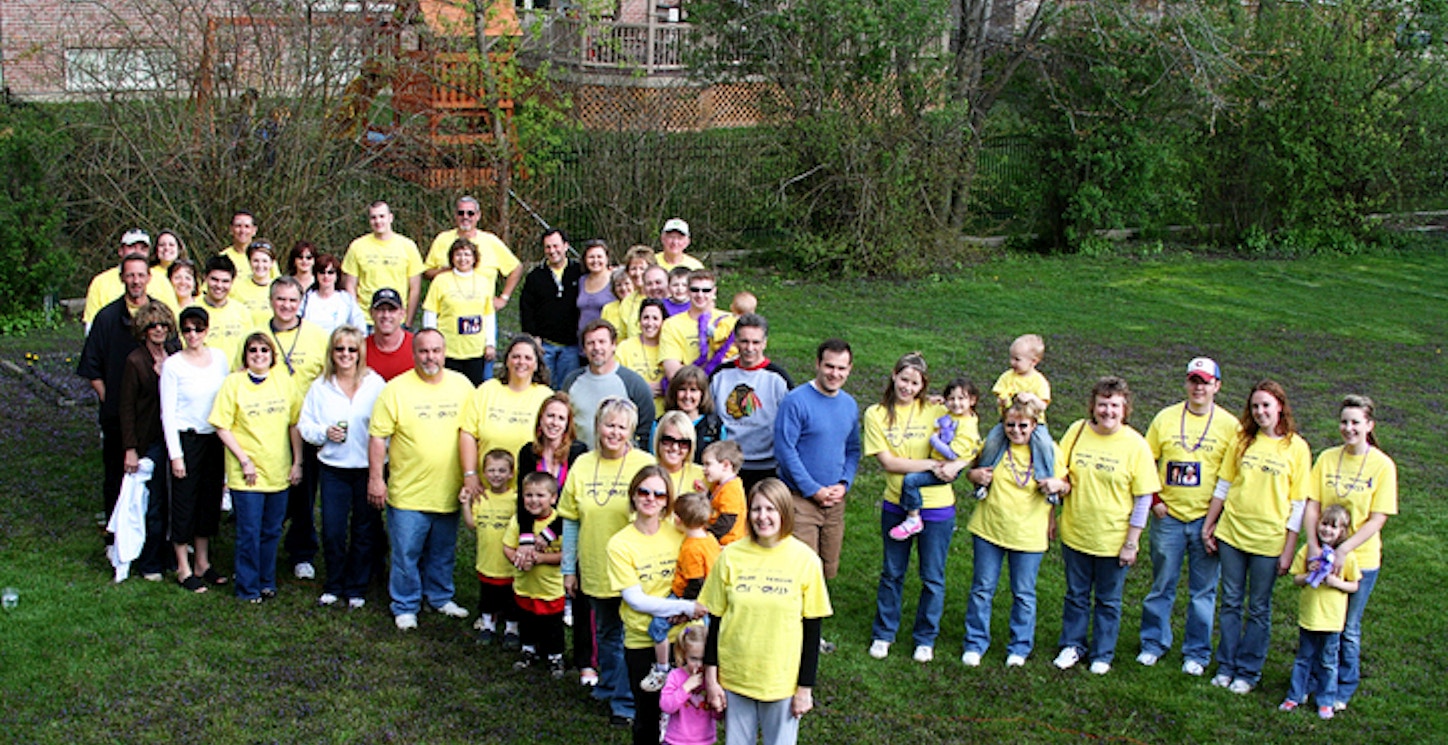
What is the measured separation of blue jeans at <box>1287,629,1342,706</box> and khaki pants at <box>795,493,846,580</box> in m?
2.40

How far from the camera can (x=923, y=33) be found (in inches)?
732

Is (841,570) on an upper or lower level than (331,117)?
lower

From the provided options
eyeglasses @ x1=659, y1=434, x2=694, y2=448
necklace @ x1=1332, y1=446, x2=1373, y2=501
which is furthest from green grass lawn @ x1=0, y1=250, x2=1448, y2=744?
eyeglasses @ x1=659, y1=434, x2=694, y2=448

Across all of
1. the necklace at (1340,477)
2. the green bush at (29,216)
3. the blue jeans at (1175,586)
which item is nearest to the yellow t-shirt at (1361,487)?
the necklace at (1340,477)

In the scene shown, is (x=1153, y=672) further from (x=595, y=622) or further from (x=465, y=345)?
(x=465, y=345)

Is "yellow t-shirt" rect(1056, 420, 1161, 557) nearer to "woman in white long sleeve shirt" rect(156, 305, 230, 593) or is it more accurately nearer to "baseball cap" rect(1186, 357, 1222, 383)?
"baseball cap" rect(1186, 357, 1222, 383)

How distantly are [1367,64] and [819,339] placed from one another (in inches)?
466

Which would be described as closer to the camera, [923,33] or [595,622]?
[595,622]

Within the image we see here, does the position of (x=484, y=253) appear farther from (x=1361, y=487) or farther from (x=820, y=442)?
(x=1361, y=487)

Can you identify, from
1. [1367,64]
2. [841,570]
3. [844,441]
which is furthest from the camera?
[1367,64]

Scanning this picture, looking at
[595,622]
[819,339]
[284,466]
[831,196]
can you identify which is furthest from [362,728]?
[831,196]

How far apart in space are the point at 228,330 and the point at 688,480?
141 inches

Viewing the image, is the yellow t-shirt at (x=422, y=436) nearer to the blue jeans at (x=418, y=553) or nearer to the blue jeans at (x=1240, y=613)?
the blue jeans at (x=418, y=553)

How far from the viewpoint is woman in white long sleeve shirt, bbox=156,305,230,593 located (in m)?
7.87
